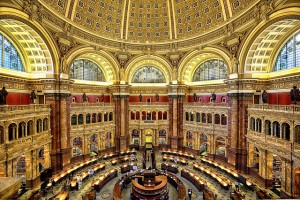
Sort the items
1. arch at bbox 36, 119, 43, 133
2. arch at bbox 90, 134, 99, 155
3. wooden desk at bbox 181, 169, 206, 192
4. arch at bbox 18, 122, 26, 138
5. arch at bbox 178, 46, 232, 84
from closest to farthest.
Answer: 1. arch at bbox 18, 122, 26, 138
2. wooden desk at bbox 181, 169, 206, 192
3. arch at bbox 36, 119, 43, 133
4. arch at bbox 178, 46, 232, 84
5. arch at bbox 90, 134, 99, 155

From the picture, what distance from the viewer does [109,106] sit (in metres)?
29.5

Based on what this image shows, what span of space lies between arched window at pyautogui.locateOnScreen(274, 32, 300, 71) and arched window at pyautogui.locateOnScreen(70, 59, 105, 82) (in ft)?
88.2

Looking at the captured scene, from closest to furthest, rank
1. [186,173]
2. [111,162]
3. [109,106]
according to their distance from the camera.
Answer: [186,173]
[111,162]
[109,106]

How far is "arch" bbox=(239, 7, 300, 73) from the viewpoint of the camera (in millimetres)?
17047

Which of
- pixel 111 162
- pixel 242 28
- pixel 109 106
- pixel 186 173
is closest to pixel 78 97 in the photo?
pixel 109 106

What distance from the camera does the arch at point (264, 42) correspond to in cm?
1705

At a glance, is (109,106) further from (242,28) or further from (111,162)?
(242,28)

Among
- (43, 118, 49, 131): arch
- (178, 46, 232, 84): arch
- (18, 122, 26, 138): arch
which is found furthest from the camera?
(178, 46, 232, 84): arch

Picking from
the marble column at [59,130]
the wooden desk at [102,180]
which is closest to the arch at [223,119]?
the wooden desk at [102,180]

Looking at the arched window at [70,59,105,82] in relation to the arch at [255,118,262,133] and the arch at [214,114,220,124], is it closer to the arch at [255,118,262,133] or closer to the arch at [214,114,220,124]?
the arch at [214,114,220,124]

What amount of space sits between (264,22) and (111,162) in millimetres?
26539

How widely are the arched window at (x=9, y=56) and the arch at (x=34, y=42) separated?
0.75 metres

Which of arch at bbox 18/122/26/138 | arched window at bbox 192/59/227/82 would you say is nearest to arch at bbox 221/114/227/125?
arched window at bbox 192/59/227/82

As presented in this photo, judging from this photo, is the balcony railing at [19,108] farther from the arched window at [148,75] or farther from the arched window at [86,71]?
the arched window at [148,75]
